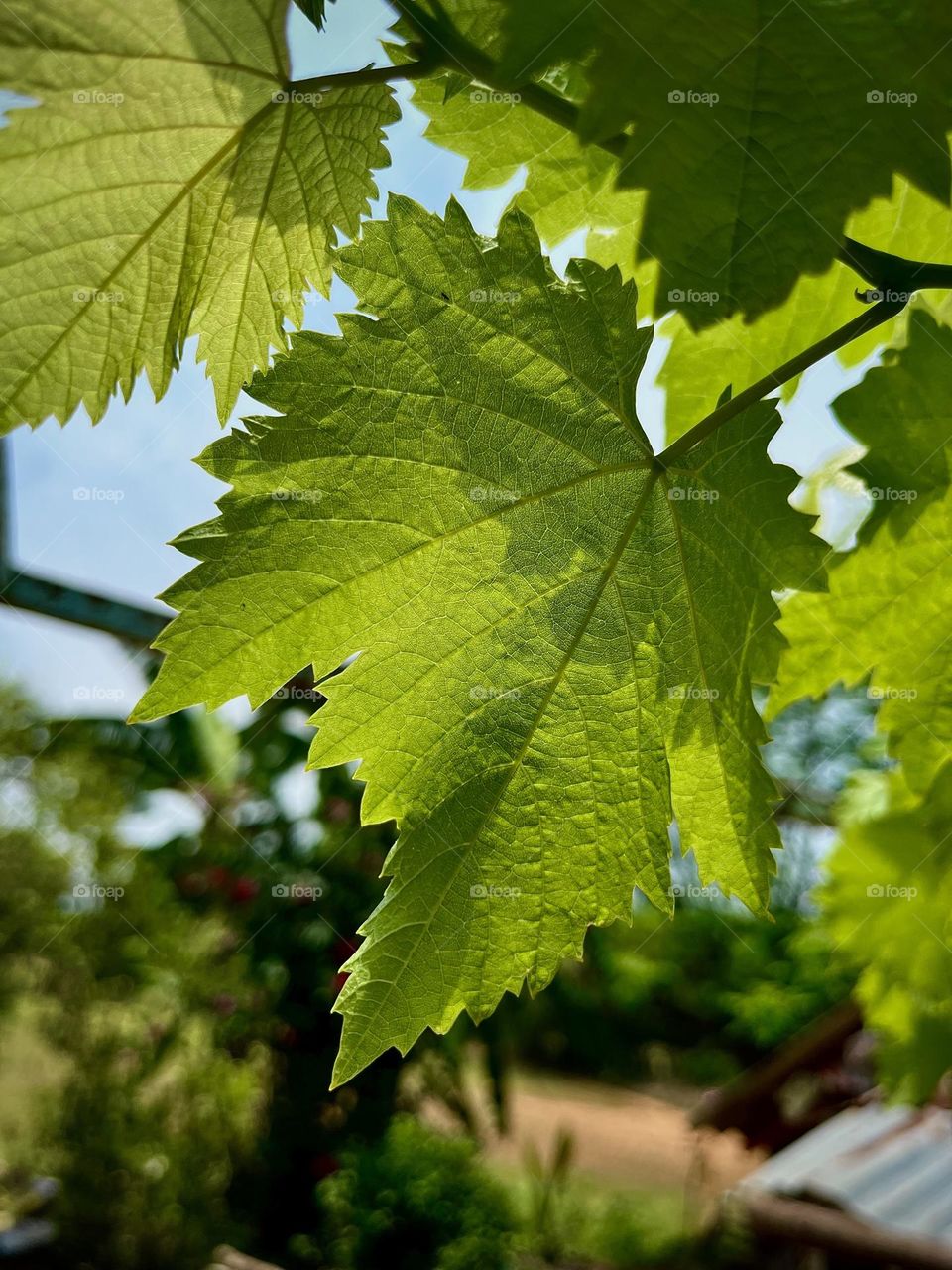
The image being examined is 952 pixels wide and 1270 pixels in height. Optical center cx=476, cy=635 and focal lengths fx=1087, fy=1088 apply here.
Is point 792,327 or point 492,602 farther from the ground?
point 792,327

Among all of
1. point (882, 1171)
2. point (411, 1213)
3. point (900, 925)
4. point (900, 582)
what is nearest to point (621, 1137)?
point (411, 1213)

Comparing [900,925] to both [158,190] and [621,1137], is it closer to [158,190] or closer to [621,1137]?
[158,190]

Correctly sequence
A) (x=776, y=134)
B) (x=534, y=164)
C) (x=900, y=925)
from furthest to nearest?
1. (x=900, y=925)
2. (x=534, y=164)
3. (x=776, y=134)

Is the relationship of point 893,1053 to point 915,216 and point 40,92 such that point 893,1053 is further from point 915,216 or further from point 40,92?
point 40,92

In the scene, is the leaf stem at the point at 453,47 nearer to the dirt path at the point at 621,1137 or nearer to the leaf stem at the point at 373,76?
the leaf stem at the point at 373,76

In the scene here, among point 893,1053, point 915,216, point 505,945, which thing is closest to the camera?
point 505,945

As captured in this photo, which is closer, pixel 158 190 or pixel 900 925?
pixel 158 190

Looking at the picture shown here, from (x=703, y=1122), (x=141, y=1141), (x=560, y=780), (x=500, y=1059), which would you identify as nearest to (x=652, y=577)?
(x=560, y=780)

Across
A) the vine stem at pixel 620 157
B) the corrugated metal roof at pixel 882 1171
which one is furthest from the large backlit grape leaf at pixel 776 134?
the corrugated metal roof at pixel 882 1171
